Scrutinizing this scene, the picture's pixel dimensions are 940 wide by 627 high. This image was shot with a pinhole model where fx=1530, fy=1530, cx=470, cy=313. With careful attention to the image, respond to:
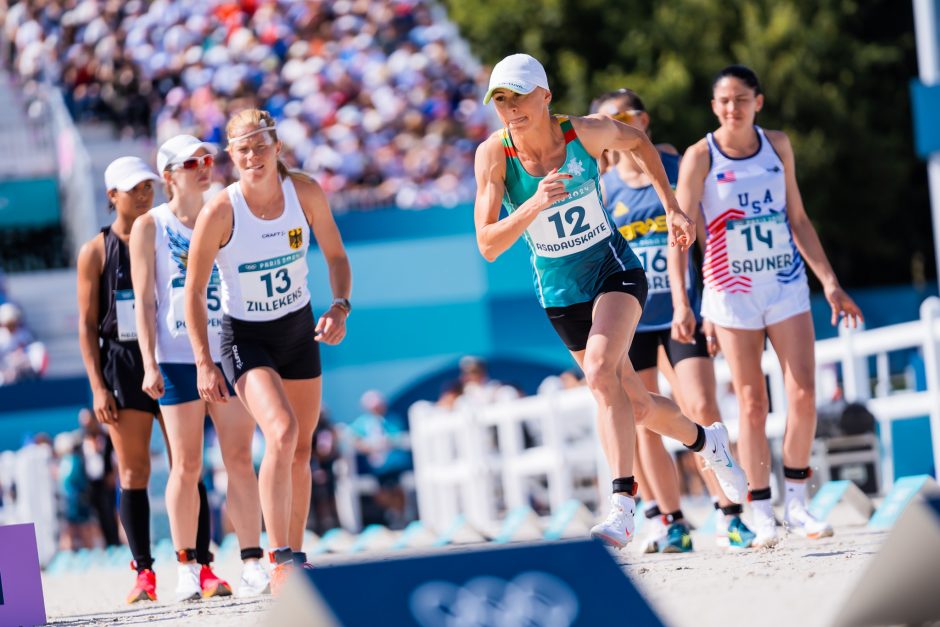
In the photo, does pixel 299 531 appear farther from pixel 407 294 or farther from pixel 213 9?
pixel 213 9

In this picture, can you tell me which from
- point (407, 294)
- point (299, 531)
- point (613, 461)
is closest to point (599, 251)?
point (613, 461)

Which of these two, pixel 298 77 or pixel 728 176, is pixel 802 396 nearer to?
pixel 728 176

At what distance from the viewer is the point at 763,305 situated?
7.06 meters

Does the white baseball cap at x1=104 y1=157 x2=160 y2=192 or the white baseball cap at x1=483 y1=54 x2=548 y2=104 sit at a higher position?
the white baseball cap at x1=483 y1=54 x2=548 y2=104

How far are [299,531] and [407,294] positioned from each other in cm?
1606

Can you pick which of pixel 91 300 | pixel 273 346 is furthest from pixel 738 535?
pixel 91 300

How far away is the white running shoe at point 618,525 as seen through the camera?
19.1 ft

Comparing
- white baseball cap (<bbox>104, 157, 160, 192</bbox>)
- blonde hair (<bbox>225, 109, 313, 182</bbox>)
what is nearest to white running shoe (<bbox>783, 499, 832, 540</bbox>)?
blonde hair (<bbox>225, 109, 313, 182</bbox>)

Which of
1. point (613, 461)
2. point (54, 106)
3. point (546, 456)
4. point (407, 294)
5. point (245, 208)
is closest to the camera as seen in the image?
point (613, 461)

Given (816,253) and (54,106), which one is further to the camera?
(54,106)

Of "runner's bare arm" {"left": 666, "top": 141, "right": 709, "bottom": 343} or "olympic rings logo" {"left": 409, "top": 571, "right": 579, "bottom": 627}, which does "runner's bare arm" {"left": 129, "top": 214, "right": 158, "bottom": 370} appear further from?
"olympic rings logo" {"left": 409, "top": 571, "right": 579, "bottom": 627}

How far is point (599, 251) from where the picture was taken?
629cm

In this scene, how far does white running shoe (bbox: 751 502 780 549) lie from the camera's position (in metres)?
6.81

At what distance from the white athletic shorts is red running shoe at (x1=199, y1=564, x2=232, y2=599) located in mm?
2618
